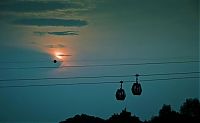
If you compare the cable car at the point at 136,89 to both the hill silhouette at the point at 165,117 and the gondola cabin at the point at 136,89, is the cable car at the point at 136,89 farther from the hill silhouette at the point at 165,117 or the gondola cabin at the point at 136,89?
the hill silhouette at the point at 165,117

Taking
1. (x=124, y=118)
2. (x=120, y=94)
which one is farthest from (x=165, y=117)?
(x=120, y=94)

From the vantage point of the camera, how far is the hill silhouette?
27.1m

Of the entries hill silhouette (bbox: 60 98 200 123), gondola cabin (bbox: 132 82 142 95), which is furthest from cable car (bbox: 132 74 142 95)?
hill silhouette (bbox: 60 98 200 123)

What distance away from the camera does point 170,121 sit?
26922 mm

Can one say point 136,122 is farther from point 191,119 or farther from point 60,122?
point 60,122

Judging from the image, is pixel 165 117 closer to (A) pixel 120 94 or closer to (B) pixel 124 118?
(B) pixel 124 118

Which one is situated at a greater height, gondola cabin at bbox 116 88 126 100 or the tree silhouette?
the tree silhouette

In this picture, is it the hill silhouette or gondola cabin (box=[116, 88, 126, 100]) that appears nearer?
gondola cabin (box=[116, 88, 126, 100])

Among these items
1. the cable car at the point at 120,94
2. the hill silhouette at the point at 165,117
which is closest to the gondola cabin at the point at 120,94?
the cable car at the point at 120,94

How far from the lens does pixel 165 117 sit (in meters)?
28.4

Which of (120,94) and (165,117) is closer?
(120,94)

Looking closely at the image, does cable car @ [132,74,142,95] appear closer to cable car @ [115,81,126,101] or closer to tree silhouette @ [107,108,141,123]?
cable car @ [115,81,126,101]

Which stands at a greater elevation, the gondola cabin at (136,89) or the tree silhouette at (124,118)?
the tree silhouette at (124,118)

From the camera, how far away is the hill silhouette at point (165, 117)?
27134 mm
